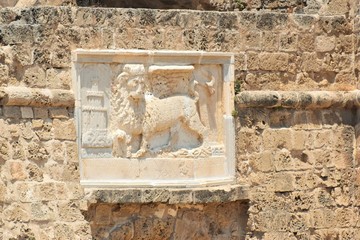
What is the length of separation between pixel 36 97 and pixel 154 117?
144cm

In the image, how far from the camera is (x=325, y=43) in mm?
20172

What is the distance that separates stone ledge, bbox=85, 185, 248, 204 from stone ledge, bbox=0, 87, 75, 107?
1048 millimetres

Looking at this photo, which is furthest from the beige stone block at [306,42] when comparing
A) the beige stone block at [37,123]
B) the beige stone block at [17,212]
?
the beige stone block at [17,212]

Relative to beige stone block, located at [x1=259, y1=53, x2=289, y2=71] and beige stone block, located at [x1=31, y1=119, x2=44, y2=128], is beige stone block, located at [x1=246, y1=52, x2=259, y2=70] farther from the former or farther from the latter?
beige stone block, located at [x1=31, y1=119, x2=44, y2=128]

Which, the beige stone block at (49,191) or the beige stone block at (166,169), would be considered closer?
the beige stone block at (49,191)

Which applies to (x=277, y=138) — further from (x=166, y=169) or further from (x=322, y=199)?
(x=166, y=169)

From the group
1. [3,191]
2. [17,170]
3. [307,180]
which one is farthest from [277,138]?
[3,191]

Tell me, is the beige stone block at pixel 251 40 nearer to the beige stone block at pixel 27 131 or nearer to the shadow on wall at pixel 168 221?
the shadow on wall at pixel 168 221

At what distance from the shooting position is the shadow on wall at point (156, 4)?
70.2ft

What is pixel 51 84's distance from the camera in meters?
18.9

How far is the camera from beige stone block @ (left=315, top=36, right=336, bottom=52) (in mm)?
20156

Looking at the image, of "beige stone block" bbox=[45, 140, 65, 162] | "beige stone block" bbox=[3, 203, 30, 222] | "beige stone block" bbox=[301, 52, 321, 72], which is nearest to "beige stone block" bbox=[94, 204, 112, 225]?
"beige stone block" bbox=[45, 140, 65, 162]

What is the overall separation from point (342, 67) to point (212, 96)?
174 centimetres

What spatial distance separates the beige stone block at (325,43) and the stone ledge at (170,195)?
6.39 feet
